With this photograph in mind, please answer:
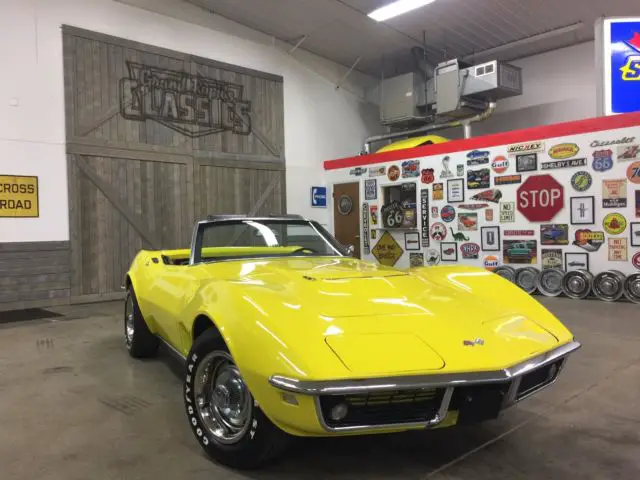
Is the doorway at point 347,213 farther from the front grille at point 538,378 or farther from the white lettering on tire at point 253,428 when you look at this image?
the white lettering on tire at point 253,428

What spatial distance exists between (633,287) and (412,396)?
21.3ft

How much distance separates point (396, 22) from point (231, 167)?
14.6ft

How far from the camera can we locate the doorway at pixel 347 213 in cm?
1103

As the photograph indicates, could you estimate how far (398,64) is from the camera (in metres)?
12.3

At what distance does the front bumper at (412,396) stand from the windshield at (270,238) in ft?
5.87

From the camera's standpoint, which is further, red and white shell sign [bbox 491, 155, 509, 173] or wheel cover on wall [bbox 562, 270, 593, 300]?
red and white shell sign [bbox 491, 155, 509, 173]

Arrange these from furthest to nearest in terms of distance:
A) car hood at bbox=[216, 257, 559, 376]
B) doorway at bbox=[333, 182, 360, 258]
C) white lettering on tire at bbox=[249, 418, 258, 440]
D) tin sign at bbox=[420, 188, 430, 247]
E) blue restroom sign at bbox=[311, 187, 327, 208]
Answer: blue restroom sign at bbox=[311, 187, 327, 208], doorway at bbox=[333, 182, 360, 258], tin sign at bbox=[420, 188, 430, 247], white lettering on tire at bbox=[249, 418, 258, 440], car hood at bbox=[216, 257, 559, 376]

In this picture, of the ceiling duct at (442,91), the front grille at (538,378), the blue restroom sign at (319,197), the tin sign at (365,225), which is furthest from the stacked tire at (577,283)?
the front grille at (538,378)

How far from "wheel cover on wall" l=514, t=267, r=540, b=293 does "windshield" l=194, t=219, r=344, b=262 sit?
5367mm

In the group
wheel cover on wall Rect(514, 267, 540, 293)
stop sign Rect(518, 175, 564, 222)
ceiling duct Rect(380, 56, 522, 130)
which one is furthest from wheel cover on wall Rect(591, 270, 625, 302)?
ceiling duct Rect(380, 56, 522, 130)

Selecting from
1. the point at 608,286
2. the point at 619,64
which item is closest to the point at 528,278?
the point at 608,286

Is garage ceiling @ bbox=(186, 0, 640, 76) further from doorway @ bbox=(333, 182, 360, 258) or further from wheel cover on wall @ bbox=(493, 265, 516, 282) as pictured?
wheel cover on wall @ bbox=(493, 265, 516, 282)

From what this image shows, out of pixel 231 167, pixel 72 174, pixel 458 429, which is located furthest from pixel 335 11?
pixel 458 429

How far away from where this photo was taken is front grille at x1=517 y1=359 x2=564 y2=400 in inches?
81.5
